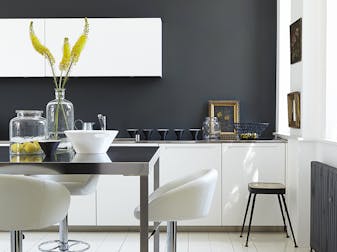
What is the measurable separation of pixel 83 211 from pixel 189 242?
42.5 inches

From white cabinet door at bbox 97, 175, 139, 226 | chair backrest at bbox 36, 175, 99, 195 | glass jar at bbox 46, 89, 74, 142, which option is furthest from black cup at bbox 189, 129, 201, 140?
glass jar at bbox 46, 89, 74, 142

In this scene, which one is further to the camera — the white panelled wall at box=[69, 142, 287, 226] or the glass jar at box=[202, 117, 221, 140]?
the glass jar at box=[202, 117, 221, 140]

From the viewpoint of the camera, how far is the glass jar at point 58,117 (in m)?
3.19

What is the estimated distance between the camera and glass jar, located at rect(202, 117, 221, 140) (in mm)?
5578

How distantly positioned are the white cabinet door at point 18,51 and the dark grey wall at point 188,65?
41 centimetres

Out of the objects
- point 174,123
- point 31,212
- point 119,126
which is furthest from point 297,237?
point 31,212

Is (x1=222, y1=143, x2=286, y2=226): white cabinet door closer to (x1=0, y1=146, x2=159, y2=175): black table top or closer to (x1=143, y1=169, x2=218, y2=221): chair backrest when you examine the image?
(x1=143, y1=169, x2=218, y2=221): chair backrest

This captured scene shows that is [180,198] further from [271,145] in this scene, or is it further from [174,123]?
[174,123]

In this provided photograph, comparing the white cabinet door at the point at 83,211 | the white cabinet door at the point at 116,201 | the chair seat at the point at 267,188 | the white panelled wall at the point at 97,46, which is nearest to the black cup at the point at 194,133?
the white panelled wall at the point at 97,46

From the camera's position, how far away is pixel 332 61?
4.43 m

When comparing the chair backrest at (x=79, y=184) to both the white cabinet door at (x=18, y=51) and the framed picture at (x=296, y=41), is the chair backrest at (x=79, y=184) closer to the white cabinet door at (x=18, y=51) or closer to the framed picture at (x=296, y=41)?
the white cabinet door at (x=18, y=51)

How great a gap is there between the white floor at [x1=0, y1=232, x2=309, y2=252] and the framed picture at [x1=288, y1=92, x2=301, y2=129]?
3.46 feet

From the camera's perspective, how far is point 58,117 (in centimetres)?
319

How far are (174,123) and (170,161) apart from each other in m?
0.68
